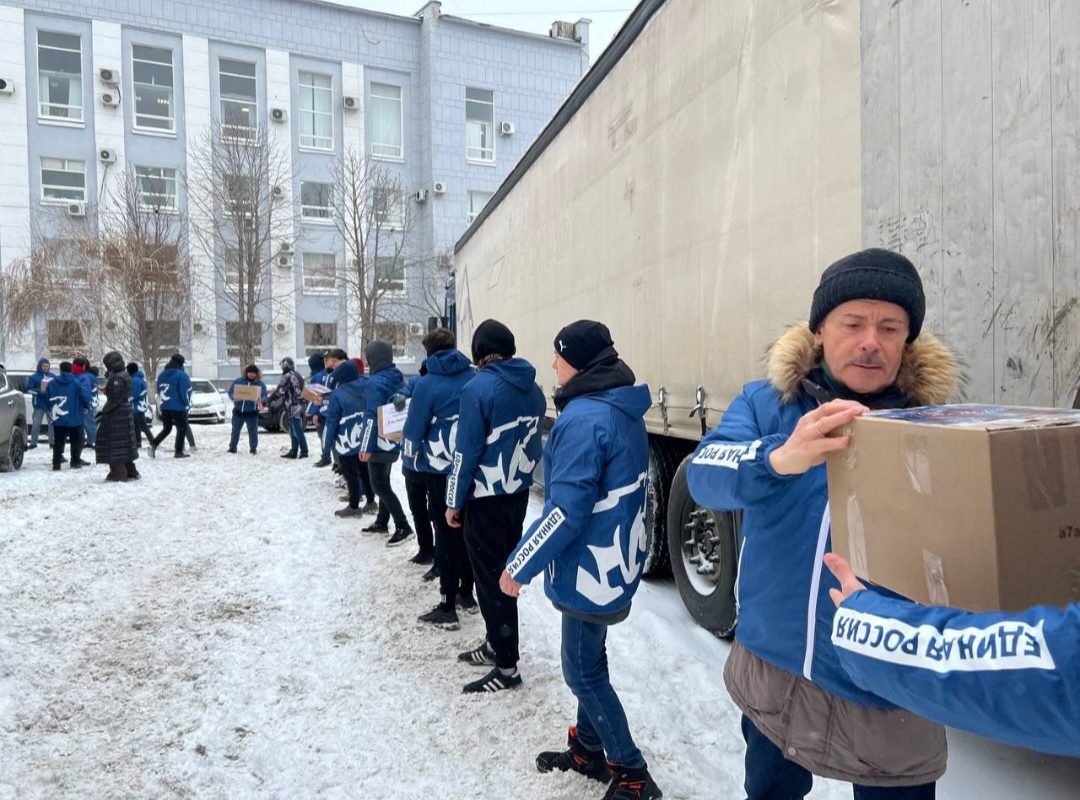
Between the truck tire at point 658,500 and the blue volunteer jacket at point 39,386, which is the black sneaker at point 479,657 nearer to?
the truck tire at point 658,500

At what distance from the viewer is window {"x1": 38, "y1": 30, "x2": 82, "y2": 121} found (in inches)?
1081

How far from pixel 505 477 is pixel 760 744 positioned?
93.2 inches

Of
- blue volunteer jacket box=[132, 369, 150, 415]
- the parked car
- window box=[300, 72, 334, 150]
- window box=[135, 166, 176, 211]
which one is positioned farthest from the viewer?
window box=[300, 72, 334, 150]

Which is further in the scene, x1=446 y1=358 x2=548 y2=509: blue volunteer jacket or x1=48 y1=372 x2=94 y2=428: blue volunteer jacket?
x1=48 y1=372 x2=94 y2=428: blue volunteer jacket

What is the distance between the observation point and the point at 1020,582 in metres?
1.12

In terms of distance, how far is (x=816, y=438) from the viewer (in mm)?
1484

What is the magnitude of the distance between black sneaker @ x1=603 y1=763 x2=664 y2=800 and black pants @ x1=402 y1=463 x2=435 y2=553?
313 cm

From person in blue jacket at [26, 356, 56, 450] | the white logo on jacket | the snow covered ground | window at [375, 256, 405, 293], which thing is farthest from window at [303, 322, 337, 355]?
the white logo on jacket

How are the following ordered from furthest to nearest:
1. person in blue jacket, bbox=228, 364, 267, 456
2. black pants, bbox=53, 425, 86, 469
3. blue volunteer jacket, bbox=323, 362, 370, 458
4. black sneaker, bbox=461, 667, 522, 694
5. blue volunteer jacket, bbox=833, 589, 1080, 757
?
1. person in blue jacket, bbox=228, 364, 267, 456
2. black pants, bbox=53, 425, 86, 469
3. blue volunteer jacket, bbox=323, 362, 370, 458
4. black sneaker, bbox=461, 667, 522, 694
5. blue volunteer jacket, bbox=833, 589, 1080, 757

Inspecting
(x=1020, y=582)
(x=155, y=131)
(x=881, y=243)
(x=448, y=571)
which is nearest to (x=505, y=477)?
(x=448, y=571)

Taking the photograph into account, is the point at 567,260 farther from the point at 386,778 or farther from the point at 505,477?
the point at 386,778

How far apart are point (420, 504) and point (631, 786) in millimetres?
3684

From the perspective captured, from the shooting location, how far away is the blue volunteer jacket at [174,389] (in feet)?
45.8

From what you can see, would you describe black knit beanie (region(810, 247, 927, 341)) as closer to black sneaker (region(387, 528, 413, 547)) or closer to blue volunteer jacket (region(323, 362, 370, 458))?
black sneaker (region(387, 528, 413, 547))
